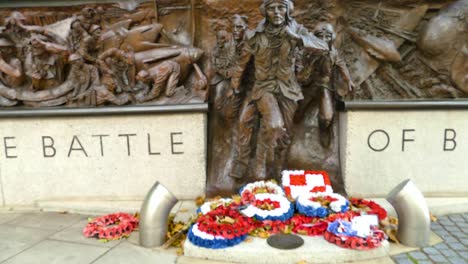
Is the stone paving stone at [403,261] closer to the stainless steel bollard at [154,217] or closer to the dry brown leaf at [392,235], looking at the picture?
the dry brown leaf at [392,235]

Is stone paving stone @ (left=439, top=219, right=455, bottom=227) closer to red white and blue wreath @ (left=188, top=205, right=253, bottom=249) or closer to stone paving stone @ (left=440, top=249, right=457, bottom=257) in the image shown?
stone paving stone @ (left=440, top=249, right=457, bottom=257)

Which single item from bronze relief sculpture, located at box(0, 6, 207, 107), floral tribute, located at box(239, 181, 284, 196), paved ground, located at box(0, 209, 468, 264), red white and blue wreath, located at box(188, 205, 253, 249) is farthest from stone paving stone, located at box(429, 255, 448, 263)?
bronze relief sculpture, located at box(0, 6, 207, 107)

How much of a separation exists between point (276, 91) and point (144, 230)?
2.57m

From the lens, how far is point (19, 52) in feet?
→ 18.6

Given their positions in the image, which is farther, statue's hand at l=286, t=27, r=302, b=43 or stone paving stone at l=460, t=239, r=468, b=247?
statue's hand at l=286, t=27, r=302, b=43

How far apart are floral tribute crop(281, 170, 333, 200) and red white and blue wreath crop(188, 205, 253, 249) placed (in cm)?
93

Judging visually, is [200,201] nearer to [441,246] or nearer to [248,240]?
[248,240]

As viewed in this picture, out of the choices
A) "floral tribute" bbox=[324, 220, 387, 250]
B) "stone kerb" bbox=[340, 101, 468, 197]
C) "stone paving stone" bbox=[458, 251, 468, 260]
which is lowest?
"stone paving stone" bbox=[458, 251, 468, 260]

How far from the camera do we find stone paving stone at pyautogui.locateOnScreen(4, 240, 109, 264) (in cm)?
396

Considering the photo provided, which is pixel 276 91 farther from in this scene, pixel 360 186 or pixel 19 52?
pixel 19 52

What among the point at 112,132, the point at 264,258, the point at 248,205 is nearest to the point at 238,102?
the point at 248,205

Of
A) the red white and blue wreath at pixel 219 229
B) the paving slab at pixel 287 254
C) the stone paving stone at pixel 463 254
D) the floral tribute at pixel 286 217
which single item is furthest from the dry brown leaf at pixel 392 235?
the red white and blue wreath at pixel 219 229

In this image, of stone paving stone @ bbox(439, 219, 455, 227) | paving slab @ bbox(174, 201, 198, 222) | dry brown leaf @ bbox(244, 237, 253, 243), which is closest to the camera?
dry brown leaf @ bbox(244, 237, 253, 243)

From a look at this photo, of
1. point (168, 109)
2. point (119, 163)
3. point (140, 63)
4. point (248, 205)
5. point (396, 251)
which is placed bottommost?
point (396, 251)
